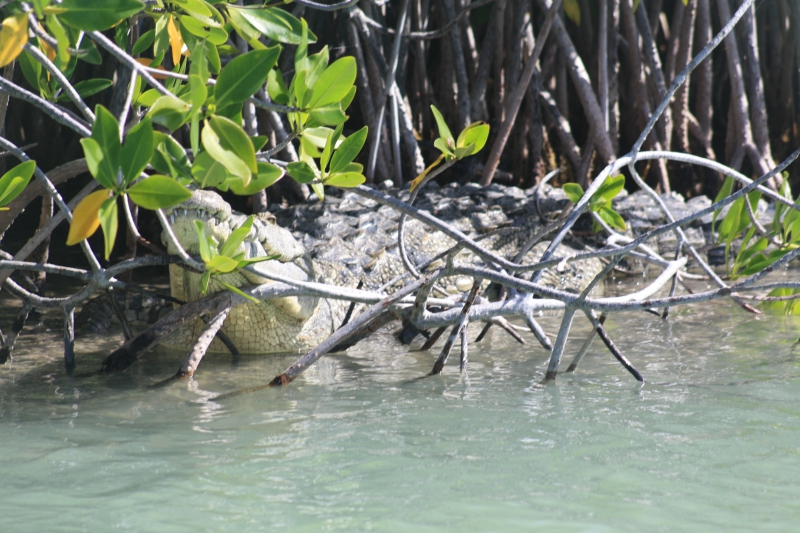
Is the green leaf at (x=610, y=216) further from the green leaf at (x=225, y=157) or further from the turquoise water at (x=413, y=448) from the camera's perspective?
the green leaf at (x=225, y=157)

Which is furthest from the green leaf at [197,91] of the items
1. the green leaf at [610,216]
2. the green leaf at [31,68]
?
the green leaf at [610,216]

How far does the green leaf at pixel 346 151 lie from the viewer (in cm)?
188

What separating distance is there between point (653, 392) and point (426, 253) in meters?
2.83

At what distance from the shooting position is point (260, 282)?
9.95 feet

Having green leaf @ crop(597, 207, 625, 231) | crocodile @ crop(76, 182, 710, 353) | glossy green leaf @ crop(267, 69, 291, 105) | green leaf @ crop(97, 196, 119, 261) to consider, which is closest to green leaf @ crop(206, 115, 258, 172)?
green leaf @ crop(97, 196, 119, 261)

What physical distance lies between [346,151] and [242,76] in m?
0.47

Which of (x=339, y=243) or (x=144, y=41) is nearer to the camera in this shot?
(x=144, y=41)

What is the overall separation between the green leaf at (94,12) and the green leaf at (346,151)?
24.6 inches

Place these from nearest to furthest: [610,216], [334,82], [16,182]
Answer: [334,82] < [16,182] < [610,216]

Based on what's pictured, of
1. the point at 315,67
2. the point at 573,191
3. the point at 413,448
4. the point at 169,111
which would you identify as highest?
the point at 315,67

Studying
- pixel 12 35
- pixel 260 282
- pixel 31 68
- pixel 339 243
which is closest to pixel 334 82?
pixel 12 35

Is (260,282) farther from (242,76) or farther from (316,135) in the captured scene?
(242,76)

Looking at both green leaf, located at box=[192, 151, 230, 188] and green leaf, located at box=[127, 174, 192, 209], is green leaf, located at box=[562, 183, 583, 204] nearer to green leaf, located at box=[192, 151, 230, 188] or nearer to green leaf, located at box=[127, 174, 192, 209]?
green leaf, located at box=[192, 151, 230, 188]

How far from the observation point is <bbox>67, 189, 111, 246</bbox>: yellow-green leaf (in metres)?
1.32
